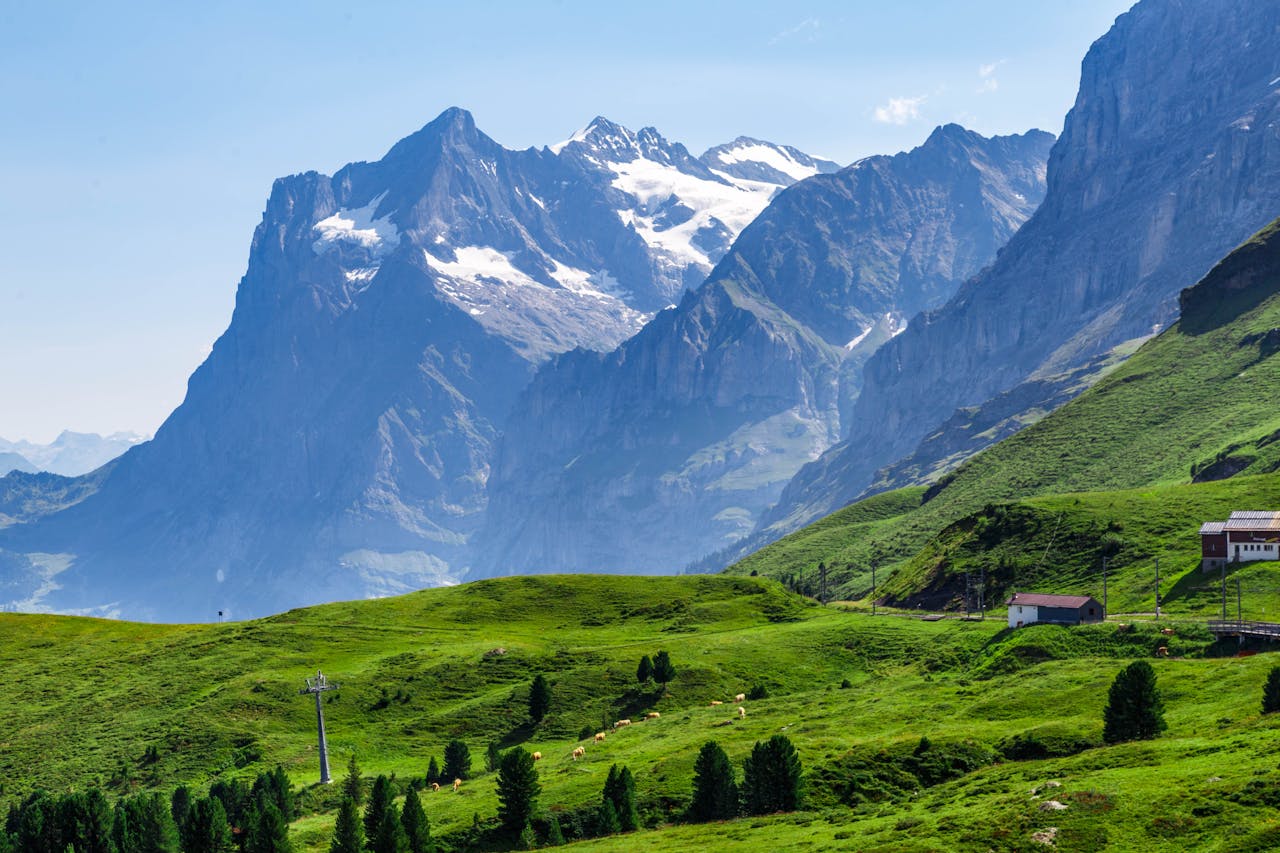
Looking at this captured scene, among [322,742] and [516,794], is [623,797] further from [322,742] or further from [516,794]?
[322,742]

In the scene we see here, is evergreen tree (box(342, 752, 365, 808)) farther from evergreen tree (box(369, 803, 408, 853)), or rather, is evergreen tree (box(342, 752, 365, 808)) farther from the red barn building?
the red barn building

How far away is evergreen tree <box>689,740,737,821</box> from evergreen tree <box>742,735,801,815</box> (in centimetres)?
129

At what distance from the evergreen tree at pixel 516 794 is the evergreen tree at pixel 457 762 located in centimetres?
2425

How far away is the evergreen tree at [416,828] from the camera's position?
98.9m

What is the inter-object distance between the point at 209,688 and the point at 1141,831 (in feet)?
427

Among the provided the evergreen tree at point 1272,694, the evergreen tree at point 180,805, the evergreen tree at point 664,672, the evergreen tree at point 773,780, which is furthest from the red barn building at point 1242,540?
the evergreen tree at point 180,805

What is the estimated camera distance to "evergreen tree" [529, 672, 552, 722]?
149625mm

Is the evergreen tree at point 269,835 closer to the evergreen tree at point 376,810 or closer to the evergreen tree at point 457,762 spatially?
the evergreen tree at point 376,810

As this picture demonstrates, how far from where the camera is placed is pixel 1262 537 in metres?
169

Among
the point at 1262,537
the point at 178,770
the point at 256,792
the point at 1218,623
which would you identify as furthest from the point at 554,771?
the point at 1262,537

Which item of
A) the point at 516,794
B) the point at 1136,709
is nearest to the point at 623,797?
the point at 516,794

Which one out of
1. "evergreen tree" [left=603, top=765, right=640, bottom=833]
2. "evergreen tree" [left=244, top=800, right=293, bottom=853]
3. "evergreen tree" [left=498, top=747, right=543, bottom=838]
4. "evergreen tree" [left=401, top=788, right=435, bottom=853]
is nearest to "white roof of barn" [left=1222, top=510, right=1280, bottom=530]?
"evergreen tree" [left=603, top=765, right=640, bottom=833]

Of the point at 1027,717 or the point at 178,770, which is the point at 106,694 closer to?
the point at 178,770

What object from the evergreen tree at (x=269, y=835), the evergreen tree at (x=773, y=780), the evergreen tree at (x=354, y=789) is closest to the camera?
the evergreen tree at (x=773, y=780)
